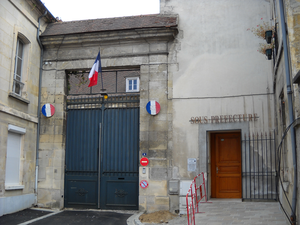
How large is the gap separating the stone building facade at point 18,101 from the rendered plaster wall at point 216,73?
3985 mm

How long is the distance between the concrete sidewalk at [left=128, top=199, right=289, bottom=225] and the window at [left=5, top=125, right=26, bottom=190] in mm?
3227

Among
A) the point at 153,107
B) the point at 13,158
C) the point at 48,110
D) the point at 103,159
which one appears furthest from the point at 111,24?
the point at 13,158

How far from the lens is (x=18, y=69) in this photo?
30.9 ft

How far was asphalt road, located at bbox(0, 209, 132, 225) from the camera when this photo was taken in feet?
26.3

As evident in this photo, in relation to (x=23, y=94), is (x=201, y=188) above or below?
below

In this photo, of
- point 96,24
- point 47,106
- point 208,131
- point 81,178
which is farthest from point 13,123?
point 208,131

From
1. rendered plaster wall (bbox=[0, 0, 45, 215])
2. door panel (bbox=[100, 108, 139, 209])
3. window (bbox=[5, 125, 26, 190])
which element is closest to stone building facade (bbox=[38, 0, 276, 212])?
door panel (bbox=[100, 108, 139, 209])

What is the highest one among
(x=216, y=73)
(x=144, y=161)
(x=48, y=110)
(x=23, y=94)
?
(x=216, y=73)

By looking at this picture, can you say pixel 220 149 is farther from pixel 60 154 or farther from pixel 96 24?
pixel 96 24

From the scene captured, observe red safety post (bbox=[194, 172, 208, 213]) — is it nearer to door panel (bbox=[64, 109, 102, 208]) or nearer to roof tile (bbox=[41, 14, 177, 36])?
door panel (bbox=[64, 109, 102, 208])

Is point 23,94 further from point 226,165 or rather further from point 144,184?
point 226,165

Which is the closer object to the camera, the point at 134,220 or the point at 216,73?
the point at 134,220

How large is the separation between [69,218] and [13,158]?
6.96ft

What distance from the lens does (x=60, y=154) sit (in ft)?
32.3
